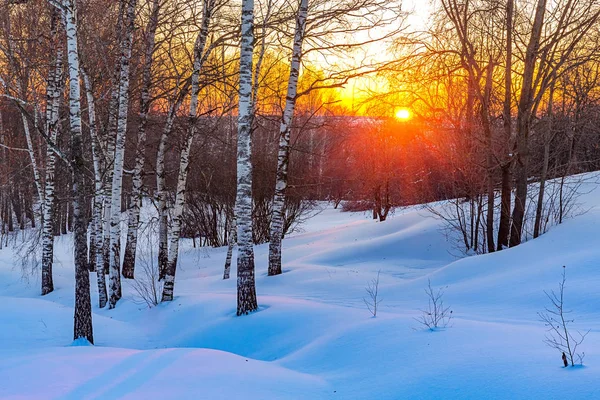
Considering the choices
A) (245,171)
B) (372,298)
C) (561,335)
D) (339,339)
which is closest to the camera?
(561,335)

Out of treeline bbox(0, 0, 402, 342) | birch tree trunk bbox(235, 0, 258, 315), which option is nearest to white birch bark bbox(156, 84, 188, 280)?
treeline bbox(0, 0, 402, 342)

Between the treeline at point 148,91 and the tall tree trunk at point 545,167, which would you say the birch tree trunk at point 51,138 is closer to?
the treeline at point 148,91

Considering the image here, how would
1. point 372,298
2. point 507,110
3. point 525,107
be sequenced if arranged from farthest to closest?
point 507,110
point 525,107
point 372,298

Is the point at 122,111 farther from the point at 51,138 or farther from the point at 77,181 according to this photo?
the point at 51,138

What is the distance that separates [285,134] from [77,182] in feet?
16.4

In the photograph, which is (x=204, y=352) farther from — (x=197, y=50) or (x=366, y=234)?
(x=366, y=234)

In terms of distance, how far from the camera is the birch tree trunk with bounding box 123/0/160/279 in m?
11.0

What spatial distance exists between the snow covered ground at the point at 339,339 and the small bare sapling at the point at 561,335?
3.6 inches

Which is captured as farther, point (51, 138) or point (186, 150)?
point (51, 138)

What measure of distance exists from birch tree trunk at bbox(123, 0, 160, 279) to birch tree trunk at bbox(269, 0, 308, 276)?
126 inches

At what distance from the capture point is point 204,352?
17.2ft

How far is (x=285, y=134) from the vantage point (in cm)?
1069

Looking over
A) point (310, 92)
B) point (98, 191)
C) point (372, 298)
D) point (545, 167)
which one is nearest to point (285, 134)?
point (310, 92)

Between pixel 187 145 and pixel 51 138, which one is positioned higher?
pixel 51 138
